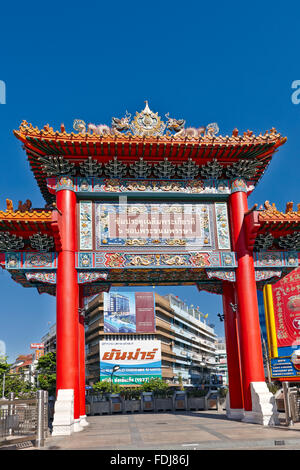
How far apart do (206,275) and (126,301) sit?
200ft

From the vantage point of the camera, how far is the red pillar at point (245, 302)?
1477 centimetres

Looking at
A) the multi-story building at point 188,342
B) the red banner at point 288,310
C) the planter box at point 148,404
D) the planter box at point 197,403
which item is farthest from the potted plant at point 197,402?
the multi-story building at point 188,342

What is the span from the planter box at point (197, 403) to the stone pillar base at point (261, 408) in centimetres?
844

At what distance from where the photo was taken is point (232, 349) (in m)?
17.0

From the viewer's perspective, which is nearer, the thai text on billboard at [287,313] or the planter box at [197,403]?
the planter box at [197,403]

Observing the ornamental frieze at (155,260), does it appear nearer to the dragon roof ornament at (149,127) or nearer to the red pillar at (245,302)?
the red pillar at (245,302)

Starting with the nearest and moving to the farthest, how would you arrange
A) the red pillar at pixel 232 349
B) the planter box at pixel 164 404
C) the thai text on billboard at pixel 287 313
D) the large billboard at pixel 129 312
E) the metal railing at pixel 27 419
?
the metal railing at pixel 27 419 < the red pillar at pixel 232 349 < the planter box at pixel 164 404 < the thai text on billboard at pixel 287 313 < the large billboard at pixel 129 312

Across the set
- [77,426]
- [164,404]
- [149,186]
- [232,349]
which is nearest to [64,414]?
[77,426]

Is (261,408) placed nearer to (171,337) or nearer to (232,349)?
(232,349)

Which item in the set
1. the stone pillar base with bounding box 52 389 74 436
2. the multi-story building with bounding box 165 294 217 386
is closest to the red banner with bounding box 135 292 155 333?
the multi-story building with bounding box 165 294 217 386

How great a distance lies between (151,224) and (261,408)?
7.16 m

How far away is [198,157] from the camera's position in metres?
16.3

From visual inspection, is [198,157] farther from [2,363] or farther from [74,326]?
[2,363]
